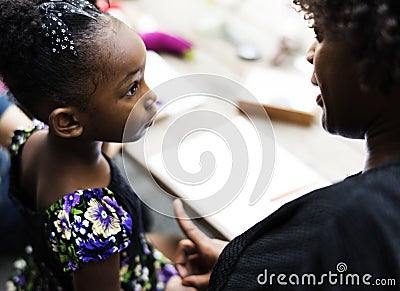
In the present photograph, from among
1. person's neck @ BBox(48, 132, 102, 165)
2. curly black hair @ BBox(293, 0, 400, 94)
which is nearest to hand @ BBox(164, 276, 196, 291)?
person's neck @ BBox(48, 132, 102, 165)

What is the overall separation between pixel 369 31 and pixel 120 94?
0.38 m

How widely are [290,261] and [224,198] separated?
0.29m

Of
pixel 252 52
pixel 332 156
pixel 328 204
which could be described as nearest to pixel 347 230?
pixel 328 204

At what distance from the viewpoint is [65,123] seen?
0.72 meters

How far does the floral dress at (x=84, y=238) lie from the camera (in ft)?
2.47

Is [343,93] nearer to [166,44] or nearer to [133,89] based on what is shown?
[133,89]

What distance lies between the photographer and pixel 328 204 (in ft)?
1.70

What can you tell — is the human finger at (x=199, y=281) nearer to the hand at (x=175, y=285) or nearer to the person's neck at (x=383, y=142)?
the hand at (x=175, y=285)

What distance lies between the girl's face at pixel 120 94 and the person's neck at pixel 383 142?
13.3 inches

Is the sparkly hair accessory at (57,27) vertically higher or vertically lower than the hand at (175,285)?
higher

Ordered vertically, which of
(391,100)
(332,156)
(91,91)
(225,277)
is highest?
(391,100)

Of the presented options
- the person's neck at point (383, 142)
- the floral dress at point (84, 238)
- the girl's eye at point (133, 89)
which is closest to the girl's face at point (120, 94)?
the girl's eye at point (133, 89)

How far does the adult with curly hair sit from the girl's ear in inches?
12.3

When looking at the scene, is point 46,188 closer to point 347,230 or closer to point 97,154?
point 97,154
